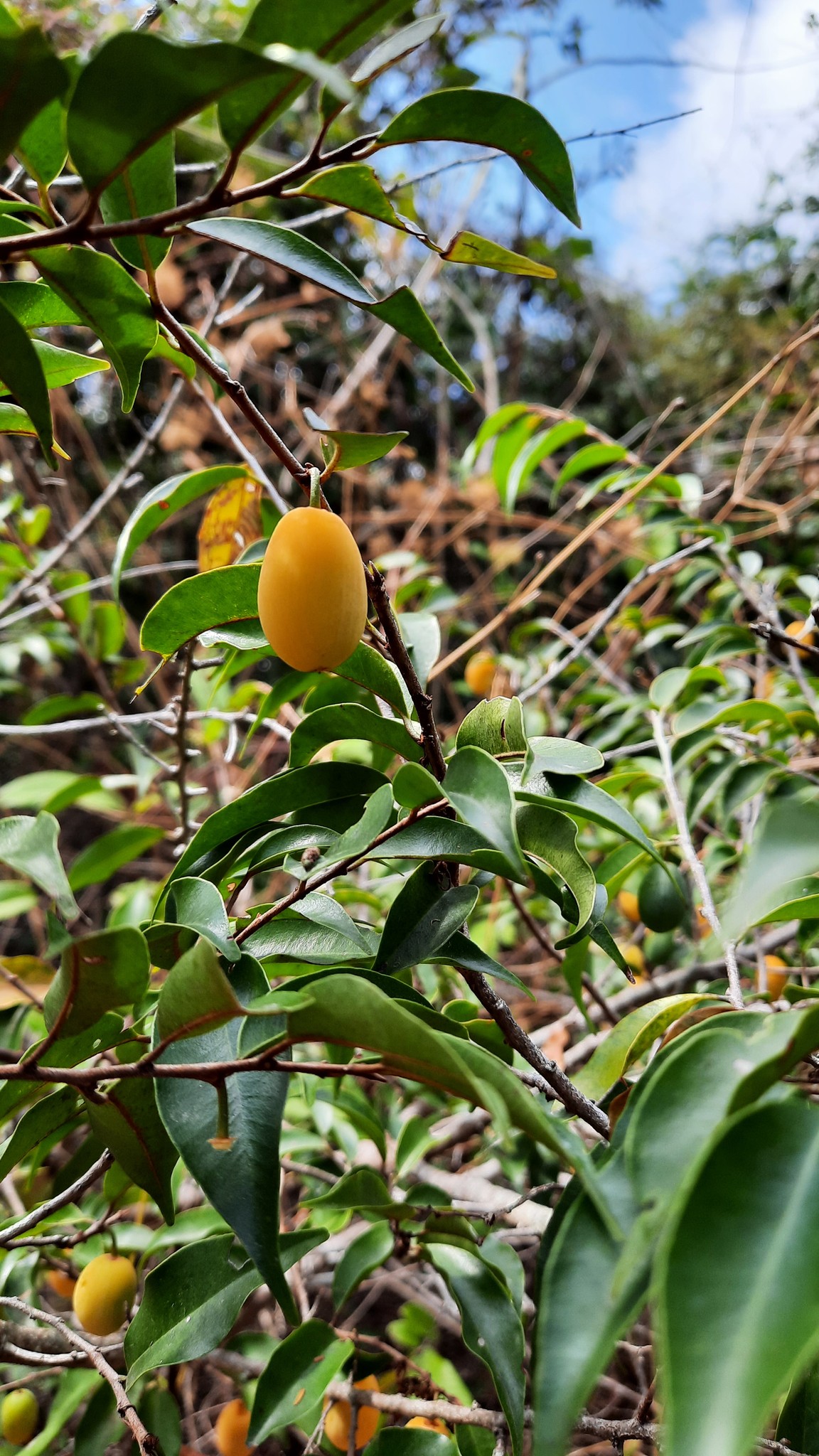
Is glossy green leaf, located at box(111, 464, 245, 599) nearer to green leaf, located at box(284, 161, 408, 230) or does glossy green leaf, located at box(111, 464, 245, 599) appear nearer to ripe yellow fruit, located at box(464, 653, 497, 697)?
green leaf, located at box(284, 161, 408, 230)

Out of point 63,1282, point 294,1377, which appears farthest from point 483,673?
point 294,1377

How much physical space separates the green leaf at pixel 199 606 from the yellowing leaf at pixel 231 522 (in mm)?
244

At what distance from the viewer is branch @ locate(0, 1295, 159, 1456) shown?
373 millimetres

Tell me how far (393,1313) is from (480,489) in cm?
170

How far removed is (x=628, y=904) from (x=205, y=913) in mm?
800

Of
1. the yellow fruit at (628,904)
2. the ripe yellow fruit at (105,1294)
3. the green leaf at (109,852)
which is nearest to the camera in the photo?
the ripe yellow fruit at (105,1294)

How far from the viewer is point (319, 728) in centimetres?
42

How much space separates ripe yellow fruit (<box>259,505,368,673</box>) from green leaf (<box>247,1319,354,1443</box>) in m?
0.32

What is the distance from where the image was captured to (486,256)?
1.23ft

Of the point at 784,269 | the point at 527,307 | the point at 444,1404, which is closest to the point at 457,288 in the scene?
the point at 527,307

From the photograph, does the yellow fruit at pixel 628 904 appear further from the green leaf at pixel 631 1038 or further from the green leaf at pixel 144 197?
the green leaf at pixel 144 197

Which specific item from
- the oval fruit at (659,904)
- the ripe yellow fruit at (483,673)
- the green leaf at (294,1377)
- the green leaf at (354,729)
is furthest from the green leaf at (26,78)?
the ripe yellow fruit at (483,673)

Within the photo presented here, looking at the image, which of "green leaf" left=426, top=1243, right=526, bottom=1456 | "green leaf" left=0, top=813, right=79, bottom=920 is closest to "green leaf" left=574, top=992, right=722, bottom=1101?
"green leaf" left=426, top=1243, right=526, bottom=1456

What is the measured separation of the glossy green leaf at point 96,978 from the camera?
0.28 meters
